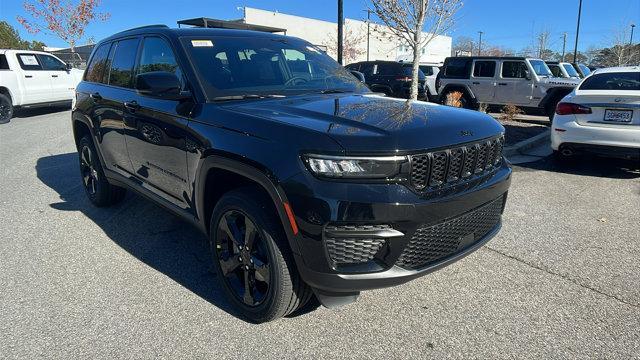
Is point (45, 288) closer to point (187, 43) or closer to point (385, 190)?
point (187, 43)

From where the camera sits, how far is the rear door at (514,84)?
12.5 meters

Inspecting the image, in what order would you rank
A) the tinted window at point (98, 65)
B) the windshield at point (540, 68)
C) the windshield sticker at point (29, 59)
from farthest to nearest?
the windshield sticker at point (29, 59)
the windshield at point (540, 68)
the tinted window at point (98, 65)

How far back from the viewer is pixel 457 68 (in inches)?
551

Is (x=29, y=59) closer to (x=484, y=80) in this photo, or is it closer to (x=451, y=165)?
(x=484, y=80)

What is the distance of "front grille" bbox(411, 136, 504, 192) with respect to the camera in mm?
2305

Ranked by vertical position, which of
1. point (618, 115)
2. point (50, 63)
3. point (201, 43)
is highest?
point (50, 63)

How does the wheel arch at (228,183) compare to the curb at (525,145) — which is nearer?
the wheel arch at (228,183)

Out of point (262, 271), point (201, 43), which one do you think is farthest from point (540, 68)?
point (262, 271)

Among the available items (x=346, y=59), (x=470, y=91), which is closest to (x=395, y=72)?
(x=470, y=91)

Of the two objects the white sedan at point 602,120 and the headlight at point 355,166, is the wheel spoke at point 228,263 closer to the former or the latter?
the headlight at point 355,166

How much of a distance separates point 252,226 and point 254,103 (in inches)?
32.9

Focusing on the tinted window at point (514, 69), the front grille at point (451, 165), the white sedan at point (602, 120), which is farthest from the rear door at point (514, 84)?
the front grille at point (451, 165)

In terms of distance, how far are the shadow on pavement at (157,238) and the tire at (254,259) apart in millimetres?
219

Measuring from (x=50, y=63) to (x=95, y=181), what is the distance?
473 inches
